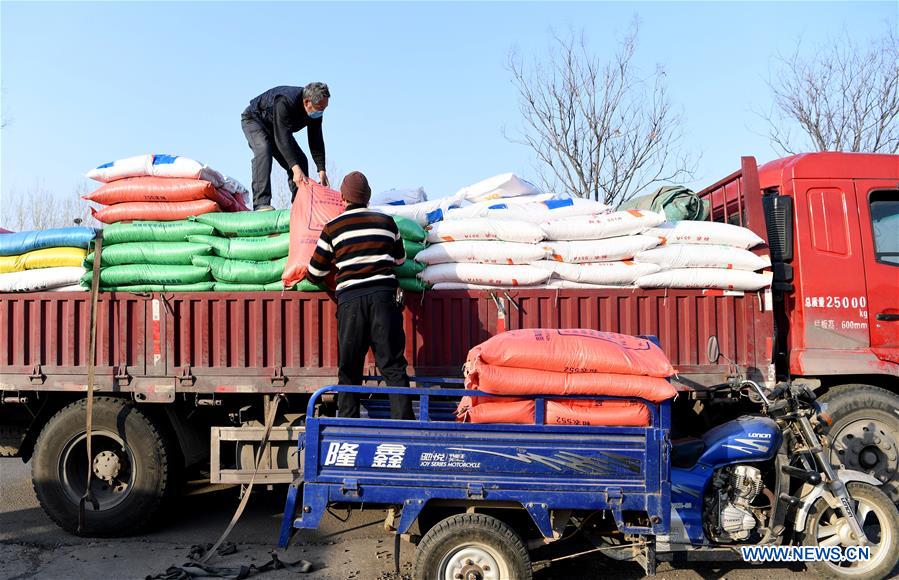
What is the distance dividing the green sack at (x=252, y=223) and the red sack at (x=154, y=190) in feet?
0.87

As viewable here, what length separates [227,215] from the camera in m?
5.61

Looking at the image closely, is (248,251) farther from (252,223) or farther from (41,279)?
(41,279)

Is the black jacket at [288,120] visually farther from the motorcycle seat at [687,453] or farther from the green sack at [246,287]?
the motorcycle seat at [687,453]

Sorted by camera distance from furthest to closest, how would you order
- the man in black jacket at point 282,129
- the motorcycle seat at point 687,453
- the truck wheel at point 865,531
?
the man in black jacket at point 282,129 → the motorcycle seat at point 687,453 → the truck wheel at point 865,531

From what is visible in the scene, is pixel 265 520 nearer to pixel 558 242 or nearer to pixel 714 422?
pixel 558 242

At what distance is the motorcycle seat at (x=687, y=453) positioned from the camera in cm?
471

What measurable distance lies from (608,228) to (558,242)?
16.2 inches

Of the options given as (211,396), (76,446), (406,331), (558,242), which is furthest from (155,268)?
(558,242)

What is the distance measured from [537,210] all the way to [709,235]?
140 cm

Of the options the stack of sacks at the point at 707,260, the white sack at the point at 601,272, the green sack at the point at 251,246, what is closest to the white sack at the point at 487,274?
the white sack at the point at 601,272

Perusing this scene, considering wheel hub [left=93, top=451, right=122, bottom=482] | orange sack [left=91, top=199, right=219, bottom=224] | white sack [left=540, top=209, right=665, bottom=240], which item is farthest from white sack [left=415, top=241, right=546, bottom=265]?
wheel hub [left=93, top=451, right=122, bottom=482]

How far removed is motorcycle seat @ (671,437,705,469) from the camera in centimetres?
471

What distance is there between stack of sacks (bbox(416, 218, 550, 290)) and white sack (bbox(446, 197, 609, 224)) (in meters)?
0.22

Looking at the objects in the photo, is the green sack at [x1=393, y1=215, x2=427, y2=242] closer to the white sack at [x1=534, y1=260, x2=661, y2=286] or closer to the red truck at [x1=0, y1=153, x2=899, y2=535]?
the red truck at [x1=0, y1=153, x2=899, y2=535]
